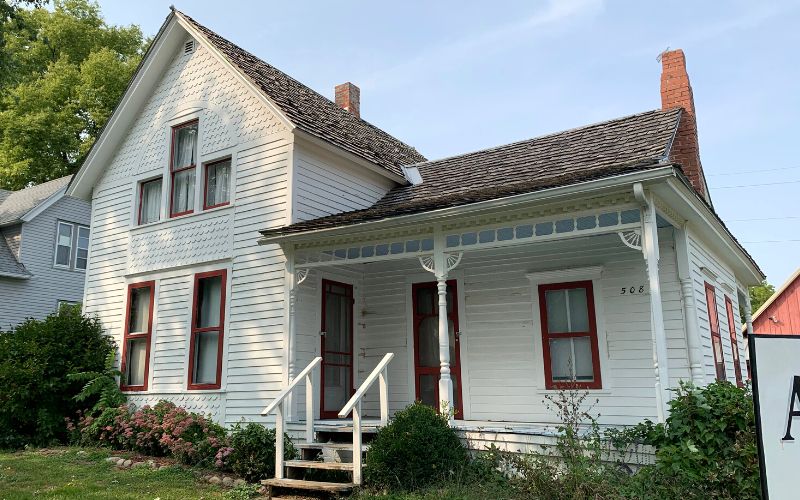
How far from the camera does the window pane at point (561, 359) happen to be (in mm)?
9438

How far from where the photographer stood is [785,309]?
2519 centimetres

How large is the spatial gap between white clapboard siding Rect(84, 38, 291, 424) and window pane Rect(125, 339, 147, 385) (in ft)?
1.22

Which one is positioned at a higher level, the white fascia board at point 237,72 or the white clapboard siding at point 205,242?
the white fascia board at point 237,72

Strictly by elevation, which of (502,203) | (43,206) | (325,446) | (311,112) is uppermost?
(43,206)

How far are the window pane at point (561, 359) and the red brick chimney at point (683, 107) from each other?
3.57m

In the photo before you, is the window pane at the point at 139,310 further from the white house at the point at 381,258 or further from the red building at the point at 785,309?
the red building at the point at 785,309

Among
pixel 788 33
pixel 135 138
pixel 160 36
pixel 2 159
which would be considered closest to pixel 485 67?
pixel 788 33

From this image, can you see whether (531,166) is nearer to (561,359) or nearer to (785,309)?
(561,359)

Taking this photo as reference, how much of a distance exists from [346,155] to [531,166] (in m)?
3.29

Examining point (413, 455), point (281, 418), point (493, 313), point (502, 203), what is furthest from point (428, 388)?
point (502, 203)

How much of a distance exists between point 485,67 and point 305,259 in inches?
221

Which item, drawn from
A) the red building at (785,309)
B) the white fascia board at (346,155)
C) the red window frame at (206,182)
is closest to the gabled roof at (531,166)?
the white fascia board at (346,155)

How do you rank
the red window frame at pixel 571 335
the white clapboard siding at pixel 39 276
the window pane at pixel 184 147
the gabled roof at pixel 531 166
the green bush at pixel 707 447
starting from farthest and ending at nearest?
the white clapboard siding at pixel 39 276, the window pane at pixel 184 147, the red window frame at pixel 571 335, the gabled roof at pixel 531 166, the green bush at pixel 707 447

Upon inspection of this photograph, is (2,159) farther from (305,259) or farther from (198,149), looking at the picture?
(305,259)
